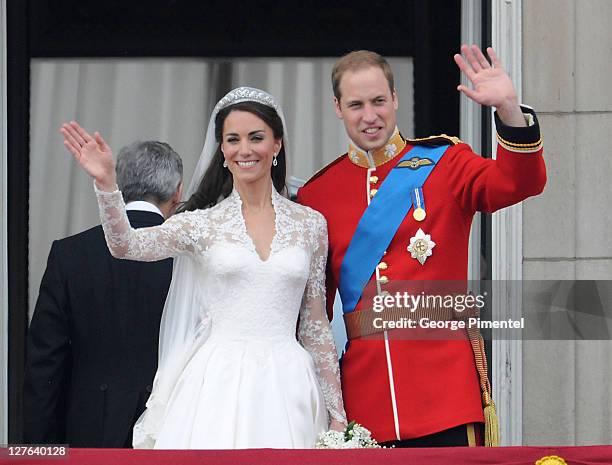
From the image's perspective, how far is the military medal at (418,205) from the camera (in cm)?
407

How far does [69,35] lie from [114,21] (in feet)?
0.75

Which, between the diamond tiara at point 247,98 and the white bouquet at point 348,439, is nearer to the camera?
the white bouquet at point 348,439

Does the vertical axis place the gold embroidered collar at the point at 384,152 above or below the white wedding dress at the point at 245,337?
above

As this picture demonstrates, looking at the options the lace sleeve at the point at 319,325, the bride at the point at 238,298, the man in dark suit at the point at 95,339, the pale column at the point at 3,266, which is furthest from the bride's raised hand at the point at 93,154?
the pale column at the point at 3,266

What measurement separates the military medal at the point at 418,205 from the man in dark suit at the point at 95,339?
95 centimetres

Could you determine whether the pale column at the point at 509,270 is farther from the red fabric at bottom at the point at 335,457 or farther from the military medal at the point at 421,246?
the red fabric at bottom at the point at 335,457

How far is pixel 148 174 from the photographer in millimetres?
4758

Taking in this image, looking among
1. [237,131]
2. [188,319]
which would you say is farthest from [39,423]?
[237,131]

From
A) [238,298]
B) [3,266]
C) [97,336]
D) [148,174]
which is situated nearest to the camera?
[238,298]

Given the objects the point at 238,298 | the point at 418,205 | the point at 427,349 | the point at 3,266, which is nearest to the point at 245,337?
the point at 238,298

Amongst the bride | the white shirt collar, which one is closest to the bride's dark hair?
the bride

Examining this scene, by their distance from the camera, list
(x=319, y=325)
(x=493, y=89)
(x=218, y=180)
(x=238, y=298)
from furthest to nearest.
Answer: (x=218, y=180), (x=319, y=325), (x=238, y=298), (x=493, y=89)

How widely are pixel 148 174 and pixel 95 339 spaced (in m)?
0.58

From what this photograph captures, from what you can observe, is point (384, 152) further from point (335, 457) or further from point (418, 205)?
point (335, 457)
